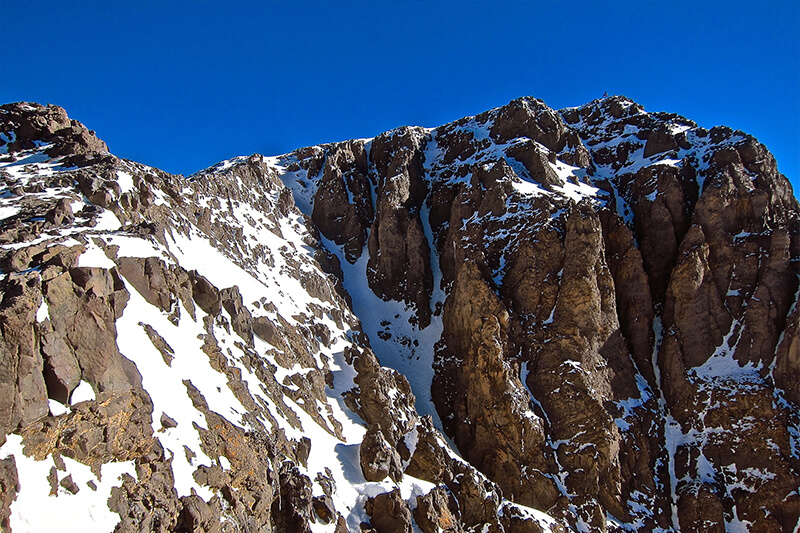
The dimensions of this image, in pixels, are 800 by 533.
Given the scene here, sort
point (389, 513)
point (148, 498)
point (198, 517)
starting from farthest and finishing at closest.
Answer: point (389, 513) < point (198, 517) < point (148, 498)

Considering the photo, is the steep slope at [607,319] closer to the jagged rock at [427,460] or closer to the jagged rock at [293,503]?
the jagged rock at [427,460]

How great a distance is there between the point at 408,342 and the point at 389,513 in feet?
104

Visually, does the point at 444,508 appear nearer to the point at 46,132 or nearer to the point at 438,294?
the point at 438,294

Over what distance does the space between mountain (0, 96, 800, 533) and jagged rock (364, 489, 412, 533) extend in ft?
0.45

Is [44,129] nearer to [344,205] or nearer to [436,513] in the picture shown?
[344,205]

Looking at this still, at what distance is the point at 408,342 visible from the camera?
209 feet

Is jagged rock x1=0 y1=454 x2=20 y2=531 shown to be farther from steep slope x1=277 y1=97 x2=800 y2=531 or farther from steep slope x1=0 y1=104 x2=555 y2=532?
steep slope x1=277 y1=97 x2=800 y2=531

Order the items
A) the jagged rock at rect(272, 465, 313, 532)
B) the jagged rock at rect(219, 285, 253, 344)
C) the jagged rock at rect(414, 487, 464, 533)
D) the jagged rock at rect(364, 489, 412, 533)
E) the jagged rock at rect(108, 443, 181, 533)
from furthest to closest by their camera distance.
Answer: the jagged rock at rect(219, 285, 253, 344) < the jagged rock at rect(414, 487, 464, 533) < the jagged rock at rect(364, 489, 412, 533) < the jagged rock at rect(272, 465, 313, 532) < the jagged rock at rect(108, 443, 181, 533)

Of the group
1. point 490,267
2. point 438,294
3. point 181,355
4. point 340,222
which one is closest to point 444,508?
point 181,355

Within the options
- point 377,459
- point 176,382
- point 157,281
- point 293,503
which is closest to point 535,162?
point 377,459

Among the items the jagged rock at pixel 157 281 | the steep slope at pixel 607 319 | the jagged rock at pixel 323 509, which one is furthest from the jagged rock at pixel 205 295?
the steep slope at pixel 607 319

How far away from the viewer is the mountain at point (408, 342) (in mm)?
24562

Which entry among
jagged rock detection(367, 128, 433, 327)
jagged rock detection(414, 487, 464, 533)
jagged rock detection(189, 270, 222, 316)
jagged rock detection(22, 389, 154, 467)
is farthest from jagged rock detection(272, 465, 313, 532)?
jagged rock detection(367, 128, 433, 327)

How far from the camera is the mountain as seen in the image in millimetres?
24562
